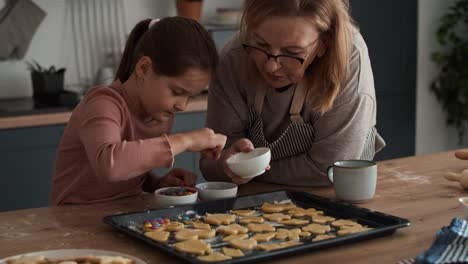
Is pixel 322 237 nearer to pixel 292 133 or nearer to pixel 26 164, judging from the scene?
pixel 292 133

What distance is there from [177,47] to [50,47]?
2.31 meters

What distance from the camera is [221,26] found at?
14.1 feet

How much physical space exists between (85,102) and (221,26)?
2.42m

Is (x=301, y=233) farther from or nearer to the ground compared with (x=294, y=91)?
nearer to the ground

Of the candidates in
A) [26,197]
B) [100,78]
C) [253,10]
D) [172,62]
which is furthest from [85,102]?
[100,78]

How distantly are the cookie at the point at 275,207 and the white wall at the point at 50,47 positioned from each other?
2.47 meters

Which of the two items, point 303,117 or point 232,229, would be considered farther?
point 303,117

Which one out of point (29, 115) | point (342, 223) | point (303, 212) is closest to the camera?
point (342, 223)

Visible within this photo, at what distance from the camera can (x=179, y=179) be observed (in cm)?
214

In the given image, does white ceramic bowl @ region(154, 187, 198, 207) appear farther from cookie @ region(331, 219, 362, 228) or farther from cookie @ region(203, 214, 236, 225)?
cookie @ region(331, 219, 362, 228)

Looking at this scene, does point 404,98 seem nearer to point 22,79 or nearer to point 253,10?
A: point 22,79

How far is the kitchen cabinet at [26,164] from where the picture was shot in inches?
136

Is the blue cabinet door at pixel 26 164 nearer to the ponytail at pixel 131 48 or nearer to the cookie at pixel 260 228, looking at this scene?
the ponytail at pixel 131 48

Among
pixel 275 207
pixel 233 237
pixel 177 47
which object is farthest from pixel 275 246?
pixel 177 47
